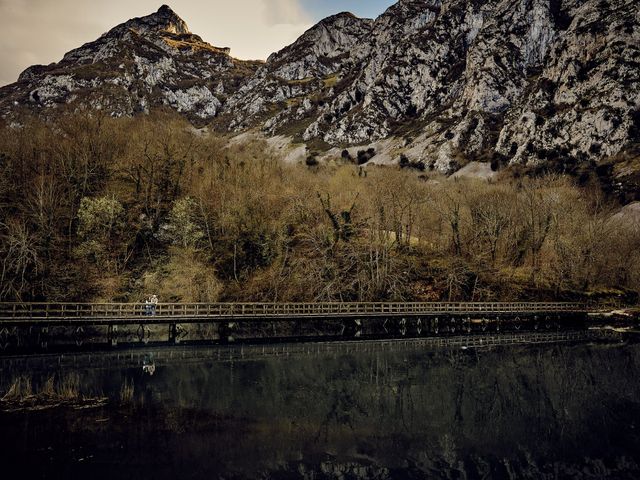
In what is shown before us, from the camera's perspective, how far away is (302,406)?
21.2 meters

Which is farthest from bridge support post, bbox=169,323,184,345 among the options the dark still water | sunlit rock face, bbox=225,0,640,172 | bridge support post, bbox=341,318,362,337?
sunlit rock face, bbox=225,0,640,172

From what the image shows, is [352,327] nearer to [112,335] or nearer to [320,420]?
[112,335]

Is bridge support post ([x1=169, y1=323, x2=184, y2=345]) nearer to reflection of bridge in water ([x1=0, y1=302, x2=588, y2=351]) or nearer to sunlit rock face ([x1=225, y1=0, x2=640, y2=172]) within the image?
reflection of bridge in water ([x1=0, y1=302, x2=588, y2=351])

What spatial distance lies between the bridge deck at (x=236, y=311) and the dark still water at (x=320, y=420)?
8969 millimetres

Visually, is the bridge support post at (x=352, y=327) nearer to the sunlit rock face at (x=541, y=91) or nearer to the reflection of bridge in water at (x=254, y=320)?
the reflection of bridge in water at (x=254, y=320)

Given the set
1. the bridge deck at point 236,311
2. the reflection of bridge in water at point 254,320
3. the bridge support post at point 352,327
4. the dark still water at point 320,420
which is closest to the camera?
the dark still water at point 320,420

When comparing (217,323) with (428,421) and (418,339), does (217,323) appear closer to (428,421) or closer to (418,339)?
(418,339)

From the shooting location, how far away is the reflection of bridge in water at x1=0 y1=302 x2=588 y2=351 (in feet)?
128

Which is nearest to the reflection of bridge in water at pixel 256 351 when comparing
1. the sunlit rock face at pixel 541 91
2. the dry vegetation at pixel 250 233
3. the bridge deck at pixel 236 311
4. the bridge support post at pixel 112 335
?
the bridge deck at pixel 236 311

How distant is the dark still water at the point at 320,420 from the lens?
14570 mm

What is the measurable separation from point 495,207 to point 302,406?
55.1 m

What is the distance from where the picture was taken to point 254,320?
43.6 meters

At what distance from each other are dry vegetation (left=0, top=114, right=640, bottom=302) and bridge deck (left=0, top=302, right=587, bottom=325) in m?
3.81

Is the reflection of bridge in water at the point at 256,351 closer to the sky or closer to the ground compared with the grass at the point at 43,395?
closer to the ground
